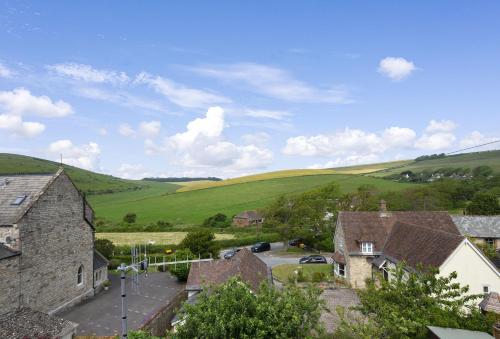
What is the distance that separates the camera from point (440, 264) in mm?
27844

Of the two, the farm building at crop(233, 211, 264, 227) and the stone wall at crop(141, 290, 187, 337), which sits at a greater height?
the farm building at crop(233, 211, 264, 227)

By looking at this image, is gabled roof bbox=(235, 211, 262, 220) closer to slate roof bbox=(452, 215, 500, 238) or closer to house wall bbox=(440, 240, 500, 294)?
slate roof bbox=(452, 215, 500, 238)

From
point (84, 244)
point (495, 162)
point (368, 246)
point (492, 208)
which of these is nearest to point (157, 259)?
point (84, 244)

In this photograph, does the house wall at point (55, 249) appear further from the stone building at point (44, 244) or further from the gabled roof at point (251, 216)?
the gabled roof at point (251, 216)

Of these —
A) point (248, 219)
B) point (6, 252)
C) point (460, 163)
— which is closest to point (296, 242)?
point (248, 219)

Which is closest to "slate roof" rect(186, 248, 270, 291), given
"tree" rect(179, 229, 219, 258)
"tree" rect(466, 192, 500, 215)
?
"tree" rect(179, 229, 219, 258)

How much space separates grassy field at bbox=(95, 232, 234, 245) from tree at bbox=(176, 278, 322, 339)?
56.0 m

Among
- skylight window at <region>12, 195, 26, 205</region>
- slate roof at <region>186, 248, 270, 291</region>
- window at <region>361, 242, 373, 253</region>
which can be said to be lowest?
window at <region>361, 242, 373, 253</region>

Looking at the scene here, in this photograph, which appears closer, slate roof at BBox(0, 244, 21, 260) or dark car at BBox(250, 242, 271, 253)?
slate roof at BBox(0, 244, 21, 260)

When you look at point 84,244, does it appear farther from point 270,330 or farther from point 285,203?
point 285,203

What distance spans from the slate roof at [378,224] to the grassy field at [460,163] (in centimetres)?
9577

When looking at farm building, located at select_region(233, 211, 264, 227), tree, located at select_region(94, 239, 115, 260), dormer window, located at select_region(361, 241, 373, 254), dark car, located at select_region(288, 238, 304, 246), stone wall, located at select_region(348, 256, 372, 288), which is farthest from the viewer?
farm building, located at select_region(233, 211, 264, 227)

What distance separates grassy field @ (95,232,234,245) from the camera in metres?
69.9

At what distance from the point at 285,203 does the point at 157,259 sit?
2499cm
